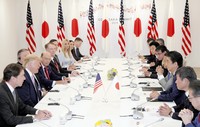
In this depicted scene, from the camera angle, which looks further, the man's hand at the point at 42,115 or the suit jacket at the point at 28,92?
the suit jacket at the point at 28,92

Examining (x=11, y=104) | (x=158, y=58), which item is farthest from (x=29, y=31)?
(x=11, y=104)

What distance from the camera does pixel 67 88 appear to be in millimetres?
4199

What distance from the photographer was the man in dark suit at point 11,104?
8.84 feet

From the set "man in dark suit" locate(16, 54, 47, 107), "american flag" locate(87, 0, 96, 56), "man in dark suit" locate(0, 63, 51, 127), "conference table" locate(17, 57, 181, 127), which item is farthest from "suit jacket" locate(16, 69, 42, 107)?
"american flag" locate(87, 0, 96, 56)

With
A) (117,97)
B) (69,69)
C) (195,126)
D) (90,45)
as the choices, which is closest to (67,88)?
(117,97)

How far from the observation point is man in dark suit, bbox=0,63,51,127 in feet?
8.84

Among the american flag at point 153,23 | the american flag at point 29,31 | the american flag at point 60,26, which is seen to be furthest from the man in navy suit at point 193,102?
the american flag at point 29,31

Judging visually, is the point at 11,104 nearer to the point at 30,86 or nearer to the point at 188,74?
the point at 30,86

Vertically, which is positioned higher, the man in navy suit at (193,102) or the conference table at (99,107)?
the man in navy suit at (193,102)

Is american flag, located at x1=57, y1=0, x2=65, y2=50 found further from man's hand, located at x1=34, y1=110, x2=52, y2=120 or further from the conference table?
man's hand, located at x1=34, y1=110, x2=52, y2=120

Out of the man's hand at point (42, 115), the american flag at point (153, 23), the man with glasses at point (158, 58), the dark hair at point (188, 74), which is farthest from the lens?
the american flag at point (153, 23)

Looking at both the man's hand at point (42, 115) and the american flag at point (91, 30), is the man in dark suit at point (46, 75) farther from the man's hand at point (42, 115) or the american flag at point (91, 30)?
the american flag at point (91, 30)

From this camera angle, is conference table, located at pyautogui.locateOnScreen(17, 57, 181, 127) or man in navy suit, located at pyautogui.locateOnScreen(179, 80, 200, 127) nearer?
man in navy suit, located at pyautogui.locateOnScreen(179, 80, 200, 127)

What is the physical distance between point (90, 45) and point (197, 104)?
7.05 m
